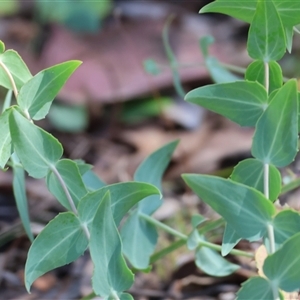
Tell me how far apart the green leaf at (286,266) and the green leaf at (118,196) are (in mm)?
134

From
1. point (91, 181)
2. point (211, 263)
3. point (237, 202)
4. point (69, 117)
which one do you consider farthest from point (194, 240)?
point (69, 117)

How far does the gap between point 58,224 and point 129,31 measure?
1.55 meters

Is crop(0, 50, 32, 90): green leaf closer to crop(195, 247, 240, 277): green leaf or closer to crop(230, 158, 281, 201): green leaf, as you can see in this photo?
crop(230, 158, 281, 201): green leaf

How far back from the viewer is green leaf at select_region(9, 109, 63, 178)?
54cm

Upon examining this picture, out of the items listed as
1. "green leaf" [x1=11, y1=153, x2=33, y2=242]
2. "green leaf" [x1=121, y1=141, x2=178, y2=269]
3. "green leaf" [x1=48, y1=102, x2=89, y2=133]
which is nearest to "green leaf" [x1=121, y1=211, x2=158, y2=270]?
"green leaf" [x1=121, y1=141, x2=178, y2=269]

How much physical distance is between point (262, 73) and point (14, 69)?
0.26 m

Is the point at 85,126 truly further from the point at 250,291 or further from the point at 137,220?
the point at 250,291

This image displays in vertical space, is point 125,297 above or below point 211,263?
above

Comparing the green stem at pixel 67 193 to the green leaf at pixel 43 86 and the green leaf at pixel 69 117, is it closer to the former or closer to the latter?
the green leaf at pixel 43 86

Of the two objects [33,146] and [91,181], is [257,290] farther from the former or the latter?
[91,181]

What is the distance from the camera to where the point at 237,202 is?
0.52m

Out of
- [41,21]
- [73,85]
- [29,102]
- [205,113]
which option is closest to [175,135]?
[205,113]

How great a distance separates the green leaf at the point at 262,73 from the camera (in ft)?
2.09

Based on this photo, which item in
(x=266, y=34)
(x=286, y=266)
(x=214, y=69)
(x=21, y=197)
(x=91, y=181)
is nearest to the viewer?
(x=286, y=266)
